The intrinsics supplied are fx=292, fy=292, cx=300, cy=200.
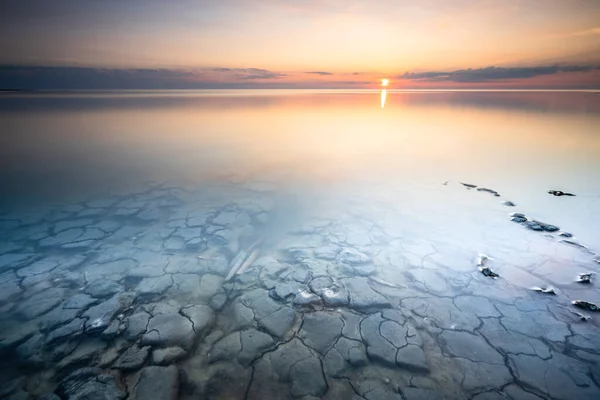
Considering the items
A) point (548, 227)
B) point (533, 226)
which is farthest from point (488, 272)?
point (548, 227)

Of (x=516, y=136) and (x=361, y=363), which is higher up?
(x=516, y=136)

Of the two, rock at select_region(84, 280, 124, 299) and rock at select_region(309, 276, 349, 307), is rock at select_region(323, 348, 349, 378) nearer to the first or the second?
rock at select_region(309, 276, 349, 307)

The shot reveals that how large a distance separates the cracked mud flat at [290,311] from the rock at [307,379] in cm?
1

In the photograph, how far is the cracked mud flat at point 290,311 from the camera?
8.09 ft

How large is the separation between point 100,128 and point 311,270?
18.0 metres

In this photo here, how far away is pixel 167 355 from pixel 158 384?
285mm

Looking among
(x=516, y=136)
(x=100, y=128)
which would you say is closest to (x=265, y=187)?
(x=516, y=136)

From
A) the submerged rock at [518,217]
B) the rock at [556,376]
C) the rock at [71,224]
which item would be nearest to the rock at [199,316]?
the rock at [556,376]

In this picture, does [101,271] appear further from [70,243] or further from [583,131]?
[583,131]

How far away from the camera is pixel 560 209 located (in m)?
5.75

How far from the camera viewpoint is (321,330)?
300 centimetres

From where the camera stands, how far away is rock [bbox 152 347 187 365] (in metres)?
2.62

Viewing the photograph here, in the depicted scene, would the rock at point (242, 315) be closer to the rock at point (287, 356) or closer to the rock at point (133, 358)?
the rock at point (287, 356)

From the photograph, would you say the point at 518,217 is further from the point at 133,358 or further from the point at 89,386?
the point at 89,386
